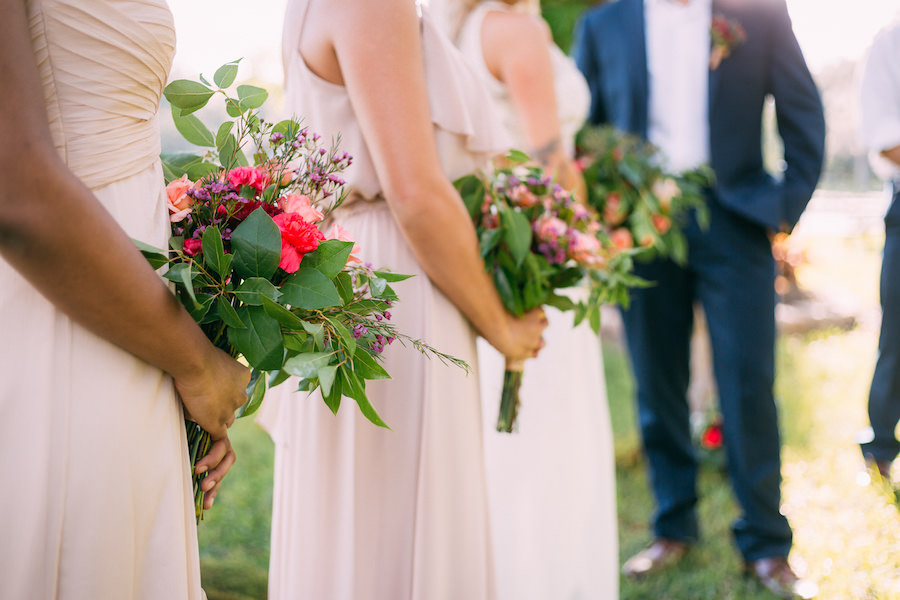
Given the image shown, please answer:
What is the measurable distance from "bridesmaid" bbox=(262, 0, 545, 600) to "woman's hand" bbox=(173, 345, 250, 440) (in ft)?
1.46

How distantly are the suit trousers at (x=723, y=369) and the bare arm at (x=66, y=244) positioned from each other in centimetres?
287

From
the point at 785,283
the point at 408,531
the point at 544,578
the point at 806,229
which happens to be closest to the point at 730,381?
the point at 544,578

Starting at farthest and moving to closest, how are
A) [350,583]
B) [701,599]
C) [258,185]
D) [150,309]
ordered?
[701,599], [350,583], [258,185], [150,309]

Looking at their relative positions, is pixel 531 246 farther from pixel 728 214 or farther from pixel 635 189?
pixel 728 214

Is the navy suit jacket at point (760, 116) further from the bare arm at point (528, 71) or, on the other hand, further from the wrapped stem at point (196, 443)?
the wrapped stem at point (196, 443)

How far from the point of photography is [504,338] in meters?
2.09

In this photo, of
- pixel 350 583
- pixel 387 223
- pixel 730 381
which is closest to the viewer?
pixel 350 583

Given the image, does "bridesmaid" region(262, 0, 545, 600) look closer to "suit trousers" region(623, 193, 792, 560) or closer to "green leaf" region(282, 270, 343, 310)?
"green leaf" region(282, 270, 343, 310)

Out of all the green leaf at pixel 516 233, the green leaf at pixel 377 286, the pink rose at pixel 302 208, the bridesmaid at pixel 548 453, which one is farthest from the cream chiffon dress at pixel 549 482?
the pink rose at pixel 302 208

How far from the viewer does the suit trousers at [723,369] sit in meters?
3.43

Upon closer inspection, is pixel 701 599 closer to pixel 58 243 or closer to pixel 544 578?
pixel 544 578

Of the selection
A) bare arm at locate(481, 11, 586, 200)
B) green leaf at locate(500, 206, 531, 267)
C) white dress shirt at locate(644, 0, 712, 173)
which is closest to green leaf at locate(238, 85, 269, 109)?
green leaf at locate(500, 206, 531, 267)

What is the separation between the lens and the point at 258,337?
4.25 ft

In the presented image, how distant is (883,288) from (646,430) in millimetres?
1440
